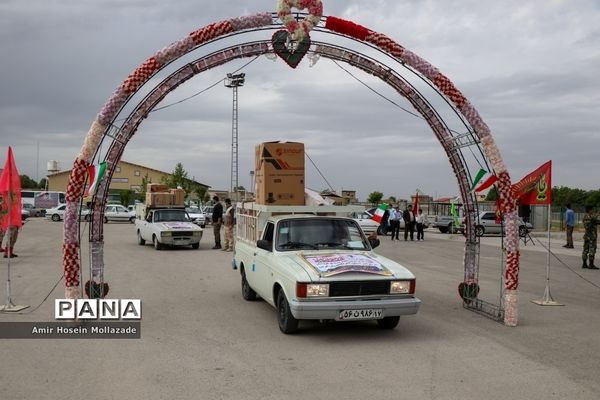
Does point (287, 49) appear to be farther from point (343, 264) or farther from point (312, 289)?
point (312, 289)

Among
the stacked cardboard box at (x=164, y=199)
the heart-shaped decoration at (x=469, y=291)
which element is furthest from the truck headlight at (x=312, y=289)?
the stacked cardboard box at (x=164, y=199)

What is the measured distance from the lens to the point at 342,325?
28.7 feet

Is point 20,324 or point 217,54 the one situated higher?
point 217,54

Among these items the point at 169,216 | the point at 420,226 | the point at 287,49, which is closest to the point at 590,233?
the point at 287,49

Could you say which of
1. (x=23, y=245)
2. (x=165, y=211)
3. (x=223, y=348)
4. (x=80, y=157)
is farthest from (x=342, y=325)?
(x=23, y=245)

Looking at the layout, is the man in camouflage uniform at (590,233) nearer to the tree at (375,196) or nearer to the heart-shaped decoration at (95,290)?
the heart-shaped decoration at (95,290)

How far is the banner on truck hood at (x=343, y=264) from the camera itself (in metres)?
7.70

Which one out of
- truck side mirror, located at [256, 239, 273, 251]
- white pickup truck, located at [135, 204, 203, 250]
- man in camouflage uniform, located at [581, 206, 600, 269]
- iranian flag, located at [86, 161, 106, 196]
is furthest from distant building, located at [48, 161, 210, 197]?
truck side mirror, located at [256, 239, 273, 251]

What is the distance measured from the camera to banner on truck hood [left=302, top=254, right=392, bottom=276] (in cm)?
770

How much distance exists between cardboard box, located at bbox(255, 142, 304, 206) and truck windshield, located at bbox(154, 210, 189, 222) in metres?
13.2

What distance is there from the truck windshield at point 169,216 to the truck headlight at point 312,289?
1626cm

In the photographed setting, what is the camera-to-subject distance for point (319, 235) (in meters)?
9.12

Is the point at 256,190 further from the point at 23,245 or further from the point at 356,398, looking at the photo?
the point at 23,245

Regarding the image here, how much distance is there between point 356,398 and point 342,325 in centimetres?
328
